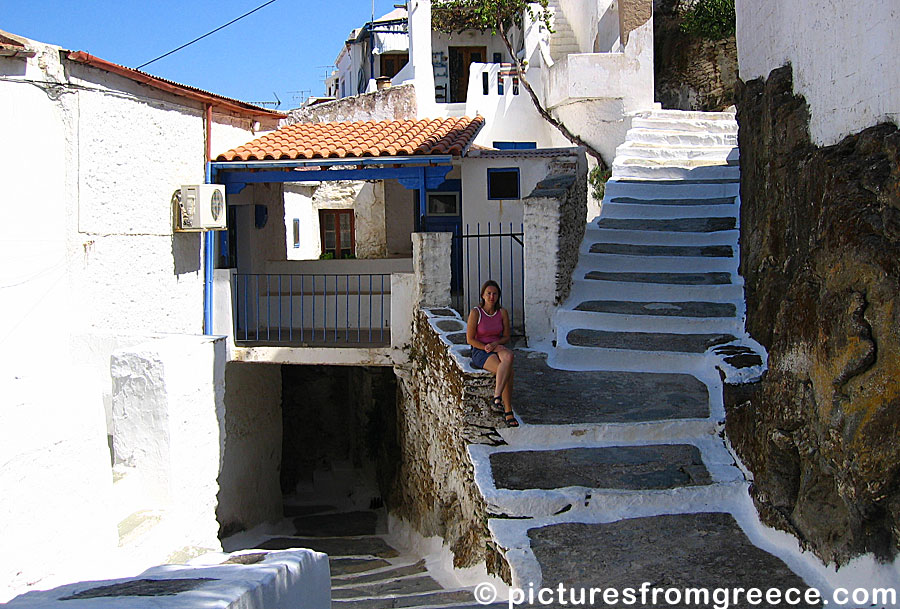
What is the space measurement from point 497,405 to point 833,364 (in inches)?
110

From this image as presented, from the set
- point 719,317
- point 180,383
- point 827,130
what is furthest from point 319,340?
point 827,130

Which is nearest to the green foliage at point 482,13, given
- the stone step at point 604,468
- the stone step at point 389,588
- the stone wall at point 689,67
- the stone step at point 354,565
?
the stone wall at point 689,67

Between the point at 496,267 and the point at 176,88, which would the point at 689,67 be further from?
the point at 176,88

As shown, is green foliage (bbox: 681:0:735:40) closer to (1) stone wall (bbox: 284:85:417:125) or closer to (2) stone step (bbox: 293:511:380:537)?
(1) stone wall (bbox: 284:85:417:125)

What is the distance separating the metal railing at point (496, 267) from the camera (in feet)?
38.2

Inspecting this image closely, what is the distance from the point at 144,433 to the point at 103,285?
3.26 metres

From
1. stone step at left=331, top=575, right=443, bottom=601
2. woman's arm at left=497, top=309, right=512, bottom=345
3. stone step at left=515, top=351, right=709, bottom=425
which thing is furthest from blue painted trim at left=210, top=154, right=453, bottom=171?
stone step at left=331, top=575, right=443, bottom=601

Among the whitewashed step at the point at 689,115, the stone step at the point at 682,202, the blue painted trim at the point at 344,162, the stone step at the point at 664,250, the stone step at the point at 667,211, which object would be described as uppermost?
the whitewashed step at the point at 689,115

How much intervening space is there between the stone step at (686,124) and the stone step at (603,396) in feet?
25.7

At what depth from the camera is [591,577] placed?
221 inches

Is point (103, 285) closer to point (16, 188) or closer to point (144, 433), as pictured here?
point (16, 188)

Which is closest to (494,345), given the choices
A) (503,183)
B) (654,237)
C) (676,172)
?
(654,237)

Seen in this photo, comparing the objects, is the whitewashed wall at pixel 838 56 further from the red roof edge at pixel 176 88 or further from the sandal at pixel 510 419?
the red roof edge at pixel 176 88

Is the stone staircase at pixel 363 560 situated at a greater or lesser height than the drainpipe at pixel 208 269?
lesser
